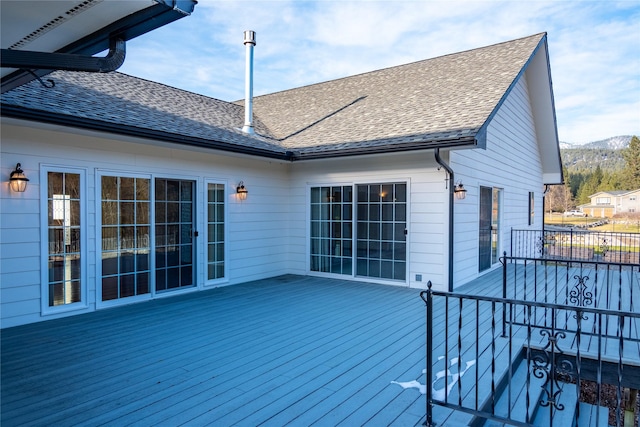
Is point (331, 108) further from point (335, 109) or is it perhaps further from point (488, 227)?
point (488, 227)

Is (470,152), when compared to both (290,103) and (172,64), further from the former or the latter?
(172,64)

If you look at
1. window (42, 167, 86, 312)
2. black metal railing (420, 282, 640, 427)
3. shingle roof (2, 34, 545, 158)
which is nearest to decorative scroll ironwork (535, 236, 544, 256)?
shingle roof (2, 34, 545, 158)

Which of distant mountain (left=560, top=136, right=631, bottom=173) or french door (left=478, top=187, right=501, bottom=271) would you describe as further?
distant mountain (left=560, top=136, right=631, bottom=173)

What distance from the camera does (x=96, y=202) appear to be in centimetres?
540

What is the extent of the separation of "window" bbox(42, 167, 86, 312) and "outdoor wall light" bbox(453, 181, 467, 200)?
5797 millimetres

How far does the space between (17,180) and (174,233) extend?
227cm

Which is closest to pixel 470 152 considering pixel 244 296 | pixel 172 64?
pixel 244 296

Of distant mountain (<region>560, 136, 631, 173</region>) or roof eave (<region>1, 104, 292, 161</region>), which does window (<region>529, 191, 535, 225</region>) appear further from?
distant mountain (<region>560, 136, 631, 173</region>)

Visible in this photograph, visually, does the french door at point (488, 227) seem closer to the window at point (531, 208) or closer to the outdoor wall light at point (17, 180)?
the window at point (531, 208)

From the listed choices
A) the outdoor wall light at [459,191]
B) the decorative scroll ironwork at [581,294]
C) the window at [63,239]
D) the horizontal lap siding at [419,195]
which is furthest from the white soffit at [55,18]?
the outdoor wall light at [459,191]

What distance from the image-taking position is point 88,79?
6754 millimetres

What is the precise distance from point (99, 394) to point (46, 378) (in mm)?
667

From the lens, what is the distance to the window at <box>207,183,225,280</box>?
688 cm

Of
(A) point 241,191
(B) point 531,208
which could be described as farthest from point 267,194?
(B) point 531,208
